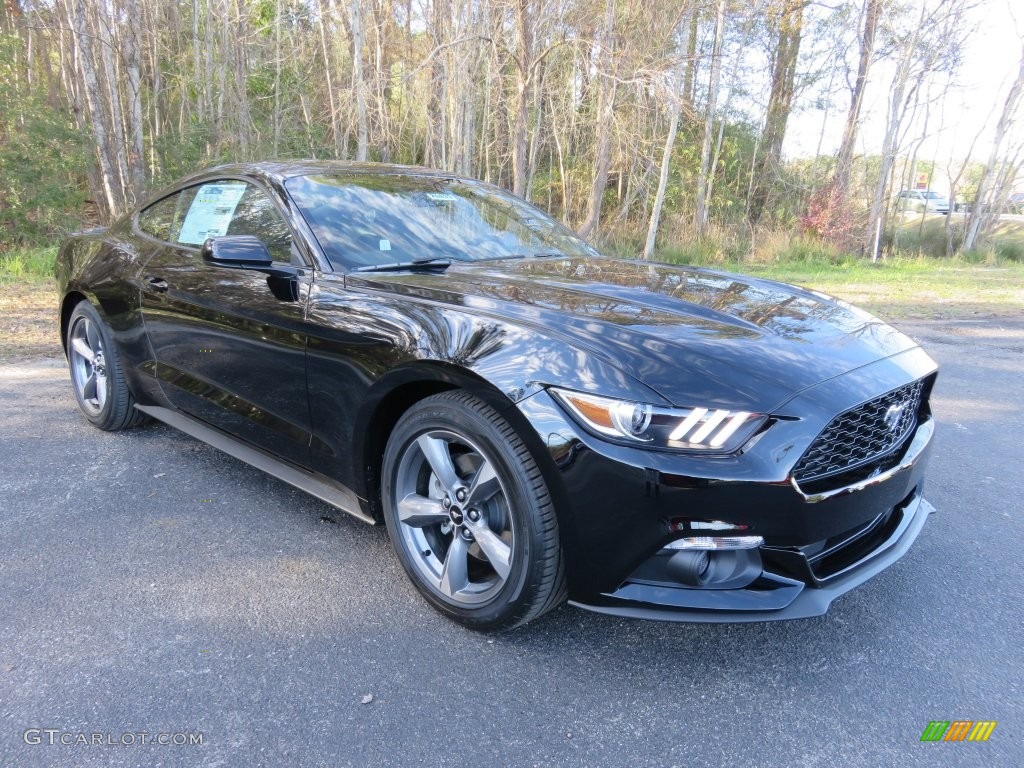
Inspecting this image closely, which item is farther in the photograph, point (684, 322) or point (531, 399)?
point (684, 322)

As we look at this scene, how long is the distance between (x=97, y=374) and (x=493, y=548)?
306cm

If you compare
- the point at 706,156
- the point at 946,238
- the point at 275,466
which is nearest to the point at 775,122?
the point at 706,156

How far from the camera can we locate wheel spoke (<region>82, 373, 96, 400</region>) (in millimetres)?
4117

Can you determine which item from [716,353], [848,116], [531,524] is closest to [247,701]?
[531,524]

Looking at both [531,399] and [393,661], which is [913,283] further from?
[393,661]

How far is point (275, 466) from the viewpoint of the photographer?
9.75ft

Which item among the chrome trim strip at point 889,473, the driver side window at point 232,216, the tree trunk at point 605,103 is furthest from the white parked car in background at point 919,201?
the driver side window at point 232,216

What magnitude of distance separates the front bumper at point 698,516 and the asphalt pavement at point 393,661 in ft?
1.01

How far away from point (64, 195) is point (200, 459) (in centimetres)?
1065

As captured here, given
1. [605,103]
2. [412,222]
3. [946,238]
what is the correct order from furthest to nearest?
[946,238]
[605,103]
[412,222]

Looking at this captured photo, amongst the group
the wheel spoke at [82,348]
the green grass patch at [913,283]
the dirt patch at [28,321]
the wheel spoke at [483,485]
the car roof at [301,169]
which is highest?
the car roof at [301,169]

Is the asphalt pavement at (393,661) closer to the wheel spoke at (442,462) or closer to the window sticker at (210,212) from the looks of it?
the wheel spoke at (442,462)

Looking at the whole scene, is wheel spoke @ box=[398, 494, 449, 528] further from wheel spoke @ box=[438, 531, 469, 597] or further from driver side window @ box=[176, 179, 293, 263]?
driver side window @ box=[176, 179, 293, 263]

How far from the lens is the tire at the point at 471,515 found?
2059 millimetres
